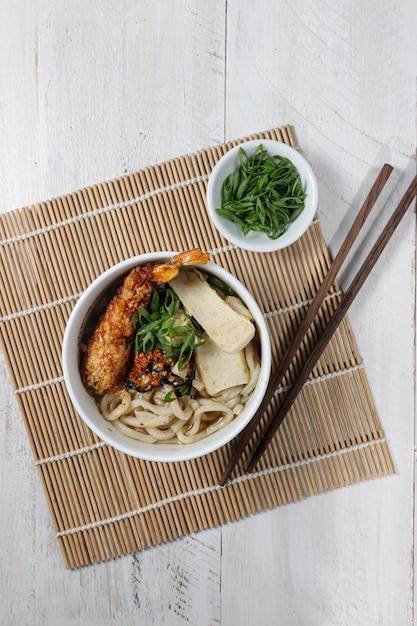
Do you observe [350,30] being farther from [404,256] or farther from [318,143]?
[404,256]

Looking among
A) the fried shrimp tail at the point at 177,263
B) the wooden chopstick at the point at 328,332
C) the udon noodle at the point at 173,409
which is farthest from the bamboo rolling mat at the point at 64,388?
the fried shrimp tail at the point at 177,263

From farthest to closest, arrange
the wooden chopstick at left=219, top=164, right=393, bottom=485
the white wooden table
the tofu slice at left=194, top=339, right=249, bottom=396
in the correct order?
the white wooden table < the wooden chopstick at left=219, top=164, right=393, bottom=485 < the tofu slice at left=194, top=339, right=249, bottom=396

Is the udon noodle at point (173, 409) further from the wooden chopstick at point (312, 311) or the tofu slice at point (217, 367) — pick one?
the wooden chopstick at point (312, 311)

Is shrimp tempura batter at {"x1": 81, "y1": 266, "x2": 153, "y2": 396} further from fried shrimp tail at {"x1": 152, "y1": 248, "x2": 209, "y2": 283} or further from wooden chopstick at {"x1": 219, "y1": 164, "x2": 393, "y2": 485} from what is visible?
wooden chopstick at {"x1": 219, "y1": 164, "x2": 393, "y2": 485}

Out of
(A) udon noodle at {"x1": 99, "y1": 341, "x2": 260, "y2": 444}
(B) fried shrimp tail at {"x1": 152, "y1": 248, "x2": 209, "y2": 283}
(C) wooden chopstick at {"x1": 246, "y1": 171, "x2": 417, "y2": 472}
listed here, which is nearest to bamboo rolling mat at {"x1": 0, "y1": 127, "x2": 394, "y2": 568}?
(C) wooden chopstick at {"x1": 246, "y1": 171, "x2": 417, "y2": 472}

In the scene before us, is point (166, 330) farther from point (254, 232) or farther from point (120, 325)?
point (254, 232)

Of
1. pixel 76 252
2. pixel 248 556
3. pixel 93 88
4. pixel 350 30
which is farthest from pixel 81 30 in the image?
pixel 248 556
